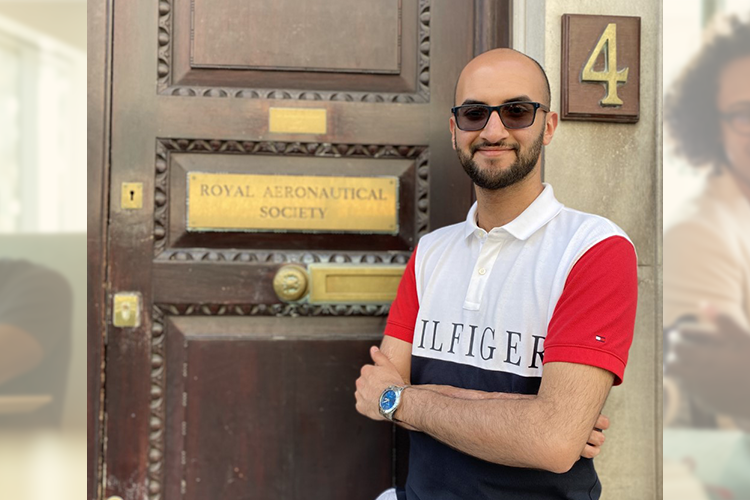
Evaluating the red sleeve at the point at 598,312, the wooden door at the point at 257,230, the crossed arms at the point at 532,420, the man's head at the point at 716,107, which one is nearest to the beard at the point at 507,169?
the red sleeve at the point at 598,312

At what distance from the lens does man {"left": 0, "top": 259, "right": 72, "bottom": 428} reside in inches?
64.6

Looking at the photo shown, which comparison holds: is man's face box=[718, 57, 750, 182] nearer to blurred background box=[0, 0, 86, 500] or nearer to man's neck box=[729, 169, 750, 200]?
man's neck box=[729, 169, 750, 200]

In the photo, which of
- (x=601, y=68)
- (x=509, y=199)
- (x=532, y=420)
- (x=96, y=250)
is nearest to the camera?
(x=532, y=420)

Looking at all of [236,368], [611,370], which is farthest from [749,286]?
[236,368]

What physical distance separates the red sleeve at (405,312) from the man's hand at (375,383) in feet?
0.20

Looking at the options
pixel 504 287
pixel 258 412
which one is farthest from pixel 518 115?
pixel 258 412

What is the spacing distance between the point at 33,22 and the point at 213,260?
818 mm

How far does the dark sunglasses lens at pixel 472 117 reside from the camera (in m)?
1.17

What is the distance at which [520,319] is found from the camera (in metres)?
1.10

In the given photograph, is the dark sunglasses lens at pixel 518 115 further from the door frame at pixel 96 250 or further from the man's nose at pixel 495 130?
the door frame at pixel 96 250

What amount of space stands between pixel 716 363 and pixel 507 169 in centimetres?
129

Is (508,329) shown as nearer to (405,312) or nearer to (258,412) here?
(405,312)

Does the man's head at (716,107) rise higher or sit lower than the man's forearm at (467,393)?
higher

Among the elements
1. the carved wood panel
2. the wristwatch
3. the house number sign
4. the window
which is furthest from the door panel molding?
the wristwatch
